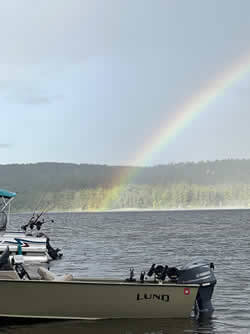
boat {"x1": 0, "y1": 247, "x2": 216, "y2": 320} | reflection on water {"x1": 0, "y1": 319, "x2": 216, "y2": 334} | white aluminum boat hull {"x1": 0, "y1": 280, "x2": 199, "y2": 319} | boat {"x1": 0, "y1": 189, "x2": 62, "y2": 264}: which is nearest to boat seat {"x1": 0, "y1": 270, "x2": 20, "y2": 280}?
boat {"x1": 0, "y1": 247, "x2": 216, "y2": 320}

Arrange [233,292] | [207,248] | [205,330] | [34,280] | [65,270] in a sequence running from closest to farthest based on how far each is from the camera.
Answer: [34,280], [205,330], [233,292], [65,270], [207,248]

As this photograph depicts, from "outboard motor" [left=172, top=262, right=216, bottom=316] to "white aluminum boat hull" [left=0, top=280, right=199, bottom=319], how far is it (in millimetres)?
645

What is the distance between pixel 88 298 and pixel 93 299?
0.15 meters

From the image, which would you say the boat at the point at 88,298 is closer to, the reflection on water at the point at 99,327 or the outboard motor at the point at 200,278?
the outboard motor at the point at 200,278

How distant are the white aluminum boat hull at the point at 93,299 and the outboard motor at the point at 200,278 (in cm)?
64

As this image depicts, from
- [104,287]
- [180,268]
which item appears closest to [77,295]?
[104,287]

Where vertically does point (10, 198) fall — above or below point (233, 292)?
above

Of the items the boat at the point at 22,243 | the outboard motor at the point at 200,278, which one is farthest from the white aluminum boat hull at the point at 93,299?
the boat at the point at 22,243

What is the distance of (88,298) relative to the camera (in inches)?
610

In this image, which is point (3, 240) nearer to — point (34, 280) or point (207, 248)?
point (34, 280)

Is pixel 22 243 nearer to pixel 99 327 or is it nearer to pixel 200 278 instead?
pixel 99 327

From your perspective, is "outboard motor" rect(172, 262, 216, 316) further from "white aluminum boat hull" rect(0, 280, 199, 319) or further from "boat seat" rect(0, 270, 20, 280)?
"boat seat" rect(0, 270, 20, 280)

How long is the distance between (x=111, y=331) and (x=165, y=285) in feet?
7.12

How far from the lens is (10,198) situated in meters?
33.3
